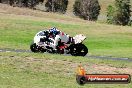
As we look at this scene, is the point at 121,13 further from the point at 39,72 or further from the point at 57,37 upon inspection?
the point at 39,72

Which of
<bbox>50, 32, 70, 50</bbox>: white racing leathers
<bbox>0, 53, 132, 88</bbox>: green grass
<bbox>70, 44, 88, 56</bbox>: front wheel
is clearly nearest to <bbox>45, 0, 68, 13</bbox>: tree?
<bbox>50, 32, 70, 50</bbox>: white racing leathers

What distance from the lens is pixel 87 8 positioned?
131 meters

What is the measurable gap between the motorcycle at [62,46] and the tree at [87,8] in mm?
103500

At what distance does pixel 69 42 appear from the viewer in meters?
26.3

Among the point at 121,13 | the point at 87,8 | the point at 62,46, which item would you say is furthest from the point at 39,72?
the point at 87,8

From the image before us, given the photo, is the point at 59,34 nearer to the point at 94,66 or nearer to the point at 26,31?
the point at 94,66

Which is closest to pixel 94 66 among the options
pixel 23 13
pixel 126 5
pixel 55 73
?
pixel 55 73

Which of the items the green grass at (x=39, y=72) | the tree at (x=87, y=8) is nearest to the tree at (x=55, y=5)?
the tree at (x=87, y=8)

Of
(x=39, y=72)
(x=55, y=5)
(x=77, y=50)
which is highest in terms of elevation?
(x=39, y=72)

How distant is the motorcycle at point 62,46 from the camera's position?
2606cm

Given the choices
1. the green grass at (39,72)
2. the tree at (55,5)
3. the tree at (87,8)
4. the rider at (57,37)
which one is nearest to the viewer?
the green grass at (39,72)

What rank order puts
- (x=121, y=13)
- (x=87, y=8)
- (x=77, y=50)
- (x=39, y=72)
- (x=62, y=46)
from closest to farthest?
(x=39, y=72), (x=77, y=50), (x=62, y=46), (x=121, y=13), (x=87, y=8)

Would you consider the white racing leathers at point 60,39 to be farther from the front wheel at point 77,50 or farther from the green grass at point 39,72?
the green grass at point 39,72

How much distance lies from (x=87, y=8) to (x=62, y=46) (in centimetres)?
10569
